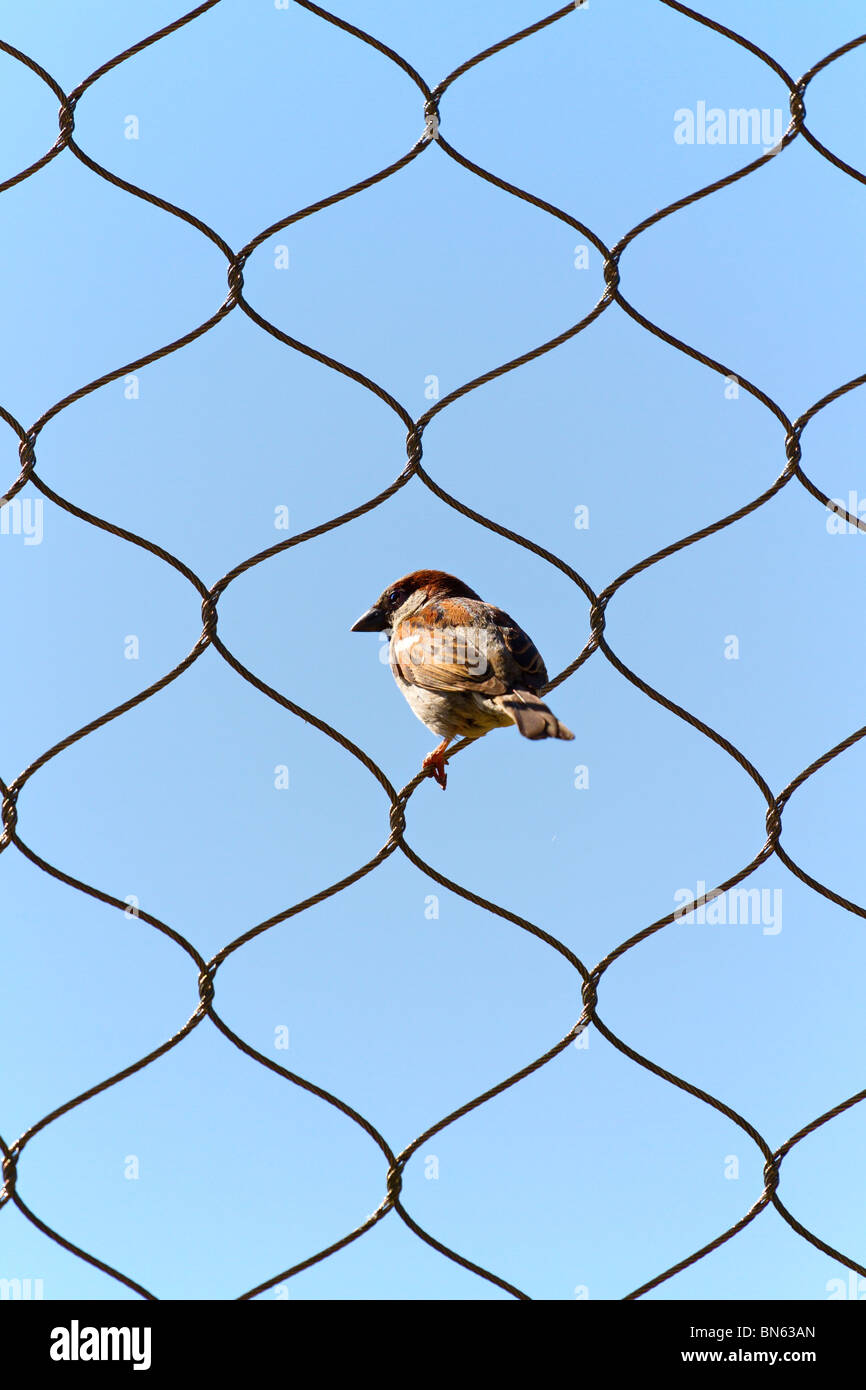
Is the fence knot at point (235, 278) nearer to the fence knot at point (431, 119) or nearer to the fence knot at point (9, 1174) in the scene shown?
the fence knot at point (431, 119)

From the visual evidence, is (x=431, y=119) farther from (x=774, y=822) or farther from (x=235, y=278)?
(x=774, y=822)

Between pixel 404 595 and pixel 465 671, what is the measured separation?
654 mm

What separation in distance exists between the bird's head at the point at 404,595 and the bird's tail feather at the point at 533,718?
79cm

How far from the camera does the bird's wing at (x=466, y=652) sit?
2398mm

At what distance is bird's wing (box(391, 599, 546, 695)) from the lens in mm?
2398

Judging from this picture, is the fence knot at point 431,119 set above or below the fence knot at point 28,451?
above

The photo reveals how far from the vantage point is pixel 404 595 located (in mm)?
3035

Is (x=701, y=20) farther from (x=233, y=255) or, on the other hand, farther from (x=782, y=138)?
(x=233, y=255)

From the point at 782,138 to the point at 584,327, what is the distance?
17.6 inches

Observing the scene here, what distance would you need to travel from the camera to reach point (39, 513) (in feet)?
5.95

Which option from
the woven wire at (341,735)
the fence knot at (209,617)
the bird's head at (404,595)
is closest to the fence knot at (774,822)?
the woven wire at (341,735)
